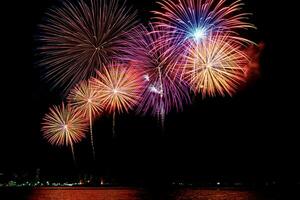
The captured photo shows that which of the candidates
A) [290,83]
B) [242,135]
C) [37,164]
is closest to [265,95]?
[290,83]

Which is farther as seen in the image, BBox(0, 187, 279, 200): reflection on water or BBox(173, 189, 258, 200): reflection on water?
BBox(173, 189, 258, 200): reflection on water

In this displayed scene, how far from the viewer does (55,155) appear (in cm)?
8838

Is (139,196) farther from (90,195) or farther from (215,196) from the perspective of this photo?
(215,196)

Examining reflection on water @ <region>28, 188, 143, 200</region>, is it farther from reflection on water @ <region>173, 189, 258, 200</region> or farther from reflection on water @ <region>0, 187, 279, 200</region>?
reflection on water @ <region>173, 189, 258, 200</region>

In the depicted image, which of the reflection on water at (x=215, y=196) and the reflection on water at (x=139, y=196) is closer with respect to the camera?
the reflection on water at (x=139, y=196)

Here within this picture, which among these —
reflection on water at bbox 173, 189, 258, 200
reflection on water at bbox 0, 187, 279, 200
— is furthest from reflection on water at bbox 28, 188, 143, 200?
reflection on water at bbox 173, 189, 258, 200

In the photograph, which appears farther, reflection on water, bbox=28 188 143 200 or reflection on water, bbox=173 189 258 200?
reflection on water, bbox=173 189 258 200

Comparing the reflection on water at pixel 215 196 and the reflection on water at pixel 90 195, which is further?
the reflection on water at pixel 215 196

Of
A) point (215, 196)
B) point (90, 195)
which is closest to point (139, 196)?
point (90, 195)

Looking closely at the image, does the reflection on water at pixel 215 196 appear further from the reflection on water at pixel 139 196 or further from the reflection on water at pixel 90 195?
the reflection on water at pixel 90 195

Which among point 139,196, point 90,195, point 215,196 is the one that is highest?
point 90,195

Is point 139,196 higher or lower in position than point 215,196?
higher

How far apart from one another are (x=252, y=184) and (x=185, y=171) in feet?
37.8

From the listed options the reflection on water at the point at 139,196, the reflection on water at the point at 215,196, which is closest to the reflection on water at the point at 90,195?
the reflection on water at the point at 139,196
